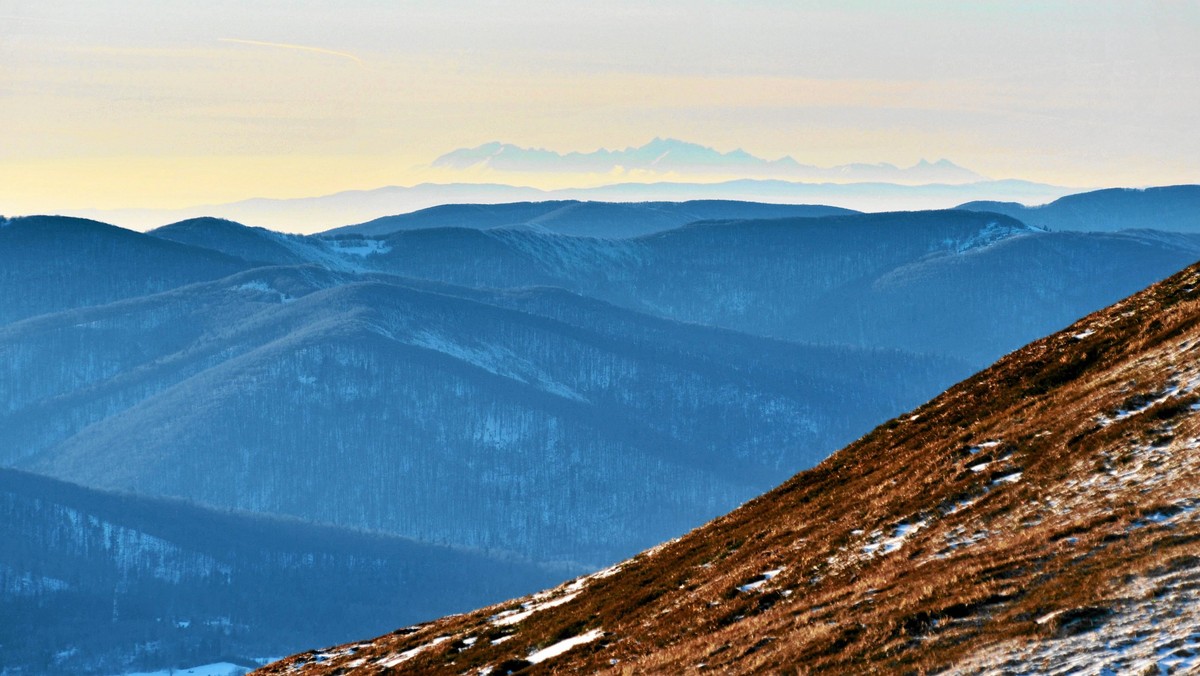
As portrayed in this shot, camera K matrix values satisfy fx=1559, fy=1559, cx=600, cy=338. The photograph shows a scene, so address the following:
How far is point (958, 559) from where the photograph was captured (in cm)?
3722

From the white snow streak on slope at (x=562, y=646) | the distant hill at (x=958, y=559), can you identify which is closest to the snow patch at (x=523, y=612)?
the distant hill at (x=958, y=559)

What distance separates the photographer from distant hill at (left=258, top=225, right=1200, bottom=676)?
30938 millimetres

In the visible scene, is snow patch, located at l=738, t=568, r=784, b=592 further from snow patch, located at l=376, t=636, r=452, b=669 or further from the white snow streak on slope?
snow patch, located at l=376, t=636, r=452, b=669

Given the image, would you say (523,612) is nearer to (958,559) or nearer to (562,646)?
(562,646)

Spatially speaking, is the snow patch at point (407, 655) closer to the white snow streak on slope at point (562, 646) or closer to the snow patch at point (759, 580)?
the white snow streak on slope at point (562, 646)

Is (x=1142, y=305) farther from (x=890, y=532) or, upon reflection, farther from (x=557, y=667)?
(x=557, y=667)

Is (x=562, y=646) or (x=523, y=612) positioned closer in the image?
(x=562, y=646)

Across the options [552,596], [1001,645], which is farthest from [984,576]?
[552,596]

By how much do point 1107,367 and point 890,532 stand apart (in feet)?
39.9

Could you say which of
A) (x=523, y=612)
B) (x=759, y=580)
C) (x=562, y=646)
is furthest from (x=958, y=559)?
(x=523, y=612)

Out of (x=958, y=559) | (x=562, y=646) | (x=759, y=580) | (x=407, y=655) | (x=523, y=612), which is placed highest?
(x=958, y=559)

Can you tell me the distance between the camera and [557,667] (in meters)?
42.5

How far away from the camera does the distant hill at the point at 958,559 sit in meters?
30.9

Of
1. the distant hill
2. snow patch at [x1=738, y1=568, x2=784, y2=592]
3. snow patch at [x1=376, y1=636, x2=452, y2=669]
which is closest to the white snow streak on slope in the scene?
the distant hill
